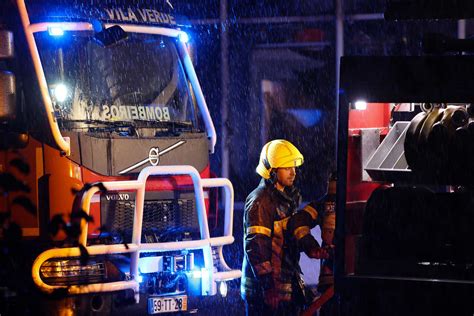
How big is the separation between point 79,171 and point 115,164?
362 mm

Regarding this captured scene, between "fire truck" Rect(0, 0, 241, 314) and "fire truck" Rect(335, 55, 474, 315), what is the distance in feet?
8.73

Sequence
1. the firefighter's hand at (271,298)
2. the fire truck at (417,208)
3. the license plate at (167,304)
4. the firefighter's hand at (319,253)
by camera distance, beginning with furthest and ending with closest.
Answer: the license plate at (167,304) → the firefighter's hand at (319,253) → the firefighter's hand at (271,298) → the fire truck at (417,208)

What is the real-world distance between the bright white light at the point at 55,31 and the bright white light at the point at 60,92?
44 cm

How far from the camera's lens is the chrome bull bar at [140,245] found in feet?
27.0

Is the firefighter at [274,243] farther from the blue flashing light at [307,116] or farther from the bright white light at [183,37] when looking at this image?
the blue flashing light at [307,116]

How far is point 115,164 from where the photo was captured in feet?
29.3

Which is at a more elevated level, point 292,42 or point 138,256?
point 292,42

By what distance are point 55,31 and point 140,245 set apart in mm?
1995

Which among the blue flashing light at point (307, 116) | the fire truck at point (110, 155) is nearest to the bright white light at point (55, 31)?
the fire truck at point (110, 155)

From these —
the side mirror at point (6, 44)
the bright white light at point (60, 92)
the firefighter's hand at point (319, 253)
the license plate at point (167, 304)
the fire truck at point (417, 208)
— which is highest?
the side mirror at point (6, 44)

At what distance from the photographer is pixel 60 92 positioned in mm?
8922

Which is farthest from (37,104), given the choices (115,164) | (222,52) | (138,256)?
(222,52)

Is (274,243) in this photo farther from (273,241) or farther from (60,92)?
(60,92)

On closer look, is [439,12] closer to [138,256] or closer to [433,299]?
[433,299]
